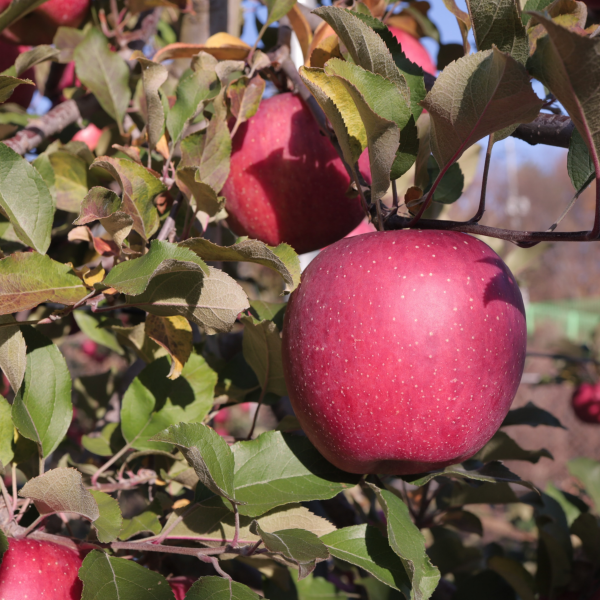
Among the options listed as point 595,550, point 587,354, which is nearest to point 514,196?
point 587,354

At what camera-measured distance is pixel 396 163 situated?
→ 1.75ft

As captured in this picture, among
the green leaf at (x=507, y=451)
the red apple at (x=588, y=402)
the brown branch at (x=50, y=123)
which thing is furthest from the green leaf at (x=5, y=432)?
the red apple at (x=588, y=402)

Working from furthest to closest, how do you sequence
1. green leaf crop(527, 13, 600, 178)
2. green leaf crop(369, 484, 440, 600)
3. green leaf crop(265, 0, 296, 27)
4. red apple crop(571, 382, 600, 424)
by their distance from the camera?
red apple crop(571, 382, 600, 424), green leaf crop(265, 0, 296, 27), green leaf crop(369, 484, 440, 600), green leaf crop(527, 13, 600, 178)

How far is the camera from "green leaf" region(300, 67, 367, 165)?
1.62 feet

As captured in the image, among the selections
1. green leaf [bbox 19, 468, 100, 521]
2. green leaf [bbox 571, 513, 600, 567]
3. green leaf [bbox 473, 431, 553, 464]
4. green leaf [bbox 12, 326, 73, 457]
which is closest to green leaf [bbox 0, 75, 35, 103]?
green leaf [bbox 12, 326, 73, 457]

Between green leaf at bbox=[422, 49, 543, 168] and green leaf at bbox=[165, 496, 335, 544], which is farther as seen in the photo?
green leaf at bbox=[165, 496, 335, 544]

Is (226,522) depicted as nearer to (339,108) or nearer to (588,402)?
(339,108)

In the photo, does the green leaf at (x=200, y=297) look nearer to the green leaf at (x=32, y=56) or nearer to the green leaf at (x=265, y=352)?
the green leaf at (x=265, y=352)

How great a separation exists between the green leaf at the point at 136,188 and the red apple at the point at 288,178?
136 millimetres

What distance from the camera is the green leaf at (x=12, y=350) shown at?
0.52m

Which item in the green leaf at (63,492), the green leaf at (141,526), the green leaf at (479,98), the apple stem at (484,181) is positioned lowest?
the green leaf at (141,526)

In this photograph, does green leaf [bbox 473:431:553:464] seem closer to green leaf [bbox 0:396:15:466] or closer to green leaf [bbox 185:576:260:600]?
green leaf [bbox 185:576:260:600]

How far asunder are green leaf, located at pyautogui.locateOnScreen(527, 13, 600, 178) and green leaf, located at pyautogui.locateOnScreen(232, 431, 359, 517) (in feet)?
1.21

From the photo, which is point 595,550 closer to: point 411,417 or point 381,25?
point 411,417
